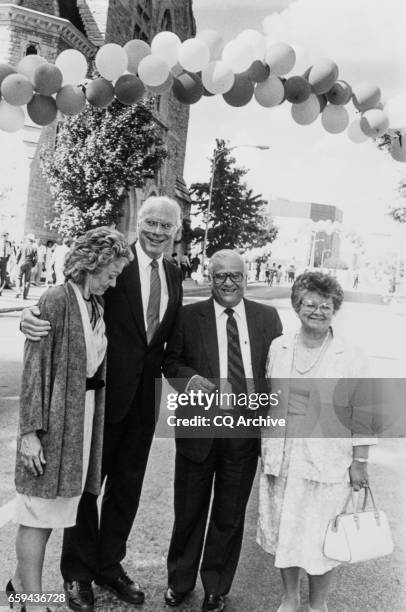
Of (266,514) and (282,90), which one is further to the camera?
(282,90)

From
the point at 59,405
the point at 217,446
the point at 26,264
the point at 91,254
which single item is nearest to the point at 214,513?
the point at 217,446

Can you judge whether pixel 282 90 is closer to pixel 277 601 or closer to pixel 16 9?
pixel 277 601

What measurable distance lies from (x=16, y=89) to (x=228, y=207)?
84.9 feet

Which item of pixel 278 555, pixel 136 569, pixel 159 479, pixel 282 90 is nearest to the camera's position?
pixel 278 555

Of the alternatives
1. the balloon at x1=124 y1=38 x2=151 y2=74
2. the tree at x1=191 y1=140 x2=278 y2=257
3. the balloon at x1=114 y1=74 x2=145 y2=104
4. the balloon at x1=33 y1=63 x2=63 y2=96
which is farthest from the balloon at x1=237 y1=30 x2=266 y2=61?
the tree at x1=191 y1=140 x2=278 y2=257

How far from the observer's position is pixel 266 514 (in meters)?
2.87

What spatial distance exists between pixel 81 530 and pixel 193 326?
1.19 meters

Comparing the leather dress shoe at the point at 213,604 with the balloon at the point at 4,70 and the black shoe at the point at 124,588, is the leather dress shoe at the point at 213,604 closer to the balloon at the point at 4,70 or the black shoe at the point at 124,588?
the black shoe at the point at 124,588

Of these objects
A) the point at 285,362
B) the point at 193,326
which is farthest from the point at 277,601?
the point at 193,326

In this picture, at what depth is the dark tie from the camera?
2965 mm

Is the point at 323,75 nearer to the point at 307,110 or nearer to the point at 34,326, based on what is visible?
the point at 307,110

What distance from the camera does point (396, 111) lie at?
422 centimetres

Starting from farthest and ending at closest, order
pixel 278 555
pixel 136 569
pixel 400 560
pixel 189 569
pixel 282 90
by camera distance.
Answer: pixel 282 90 → pixel 400 560 → pixel 136 569 → pixel 189 569 → pixel 278 555

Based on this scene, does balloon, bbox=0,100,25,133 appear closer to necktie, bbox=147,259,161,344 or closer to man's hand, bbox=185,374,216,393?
necktie, bbox=147,259,161,344
